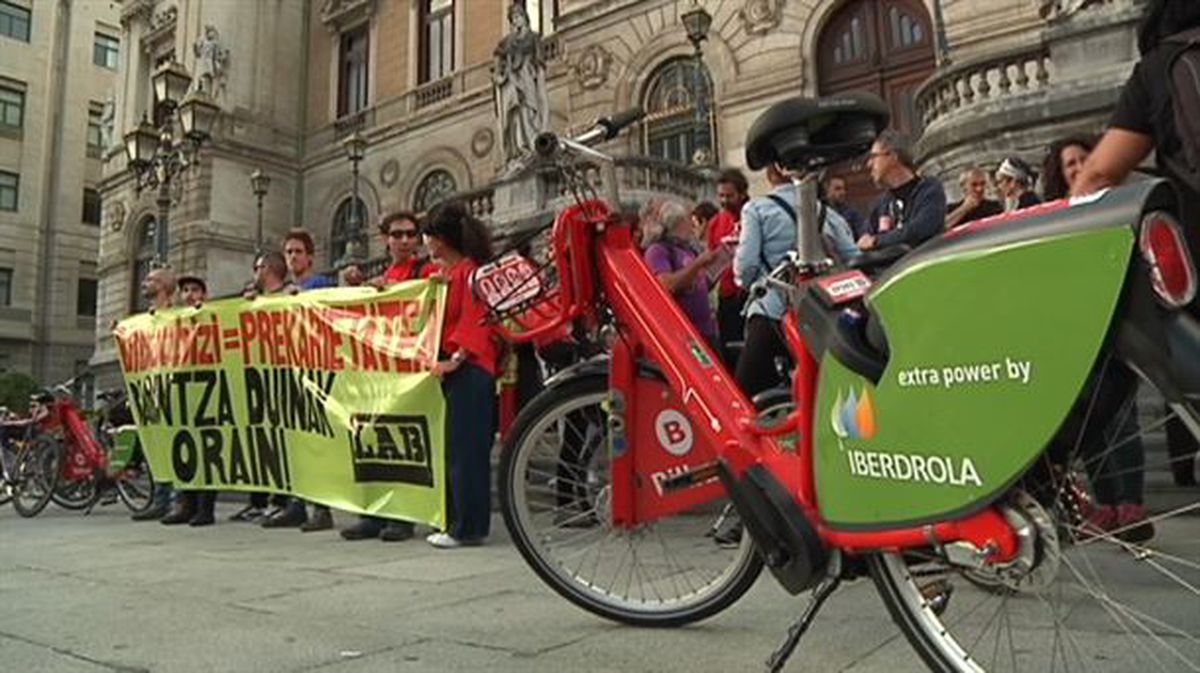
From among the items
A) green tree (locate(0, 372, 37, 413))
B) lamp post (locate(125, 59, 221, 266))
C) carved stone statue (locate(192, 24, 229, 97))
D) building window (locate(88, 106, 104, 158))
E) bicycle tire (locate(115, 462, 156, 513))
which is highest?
building window (locate(88, 106, 104, 158))

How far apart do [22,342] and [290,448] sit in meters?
40.8

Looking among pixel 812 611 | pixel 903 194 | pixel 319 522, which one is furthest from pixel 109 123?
pixel 812 611

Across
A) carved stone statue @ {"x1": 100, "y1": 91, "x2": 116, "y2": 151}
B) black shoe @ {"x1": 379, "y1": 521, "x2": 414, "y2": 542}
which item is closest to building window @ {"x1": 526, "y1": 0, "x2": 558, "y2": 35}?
black shoe @ {"x1": 379, "y1": 521, "x2": 414, "y2": 542}

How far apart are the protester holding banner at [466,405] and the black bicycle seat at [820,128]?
2.71 meters

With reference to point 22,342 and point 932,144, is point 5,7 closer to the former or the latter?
point 22,342

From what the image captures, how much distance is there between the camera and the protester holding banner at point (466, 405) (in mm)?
5051

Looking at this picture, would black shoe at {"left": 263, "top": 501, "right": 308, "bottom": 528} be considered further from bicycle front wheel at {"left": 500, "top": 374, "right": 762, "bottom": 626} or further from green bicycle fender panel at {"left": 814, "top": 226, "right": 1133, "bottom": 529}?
green bicycle fender panel at {"left": 814, "top": 226, "right": 1133, "bottom": 529}

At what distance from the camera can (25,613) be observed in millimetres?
3482

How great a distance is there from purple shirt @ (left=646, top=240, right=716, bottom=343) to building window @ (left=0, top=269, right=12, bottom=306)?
141 feet

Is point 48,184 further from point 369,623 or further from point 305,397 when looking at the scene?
point 369,623

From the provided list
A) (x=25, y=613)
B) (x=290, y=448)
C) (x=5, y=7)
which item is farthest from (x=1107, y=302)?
(x=5, y=7)

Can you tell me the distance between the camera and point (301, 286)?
6.48 metres

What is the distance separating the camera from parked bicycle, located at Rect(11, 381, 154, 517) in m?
8.33

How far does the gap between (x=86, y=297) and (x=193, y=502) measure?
40.9 m
